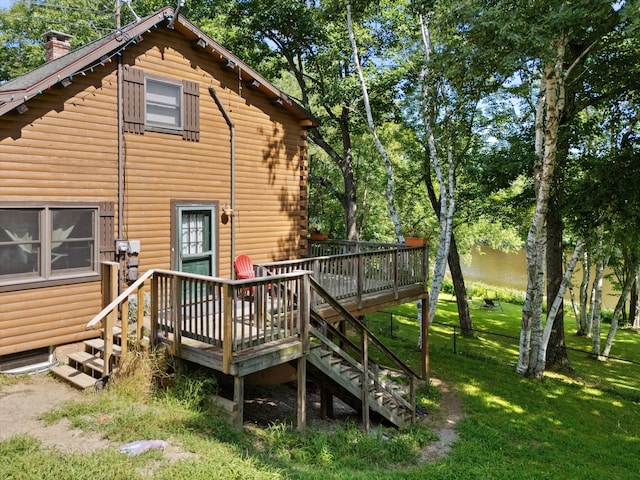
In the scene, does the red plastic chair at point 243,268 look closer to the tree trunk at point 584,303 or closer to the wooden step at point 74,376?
the wooden step at point 74,376

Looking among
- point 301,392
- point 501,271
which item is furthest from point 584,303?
point 501,271

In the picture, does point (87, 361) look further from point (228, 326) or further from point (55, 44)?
point (55, 44)

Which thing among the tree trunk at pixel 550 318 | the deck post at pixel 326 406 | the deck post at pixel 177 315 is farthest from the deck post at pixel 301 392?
the tree trunk at pixel 550 318

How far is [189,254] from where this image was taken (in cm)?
917

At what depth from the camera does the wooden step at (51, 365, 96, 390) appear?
6.36 meters

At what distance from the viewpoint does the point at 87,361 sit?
6910 millimetres

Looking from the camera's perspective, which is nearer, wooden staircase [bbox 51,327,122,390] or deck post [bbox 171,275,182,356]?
deck post [bbox 171,275,182,356]

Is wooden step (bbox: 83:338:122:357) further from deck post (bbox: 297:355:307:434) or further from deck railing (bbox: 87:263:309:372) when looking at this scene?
deck post (bbox: 297:355:307:434)

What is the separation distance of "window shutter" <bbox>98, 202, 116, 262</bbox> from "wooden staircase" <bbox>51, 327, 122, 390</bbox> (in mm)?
1320

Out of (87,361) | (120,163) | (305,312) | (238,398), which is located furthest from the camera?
(120,163)

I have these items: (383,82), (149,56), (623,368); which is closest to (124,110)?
(149,56)

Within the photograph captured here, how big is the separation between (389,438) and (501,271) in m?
41.5

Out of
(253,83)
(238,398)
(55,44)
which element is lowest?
(238,398)

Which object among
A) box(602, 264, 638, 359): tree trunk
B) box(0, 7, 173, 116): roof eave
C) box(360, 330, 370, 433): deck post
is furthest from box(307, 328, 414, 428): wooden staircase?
box(602, 264, 638, 359): tree trunk
